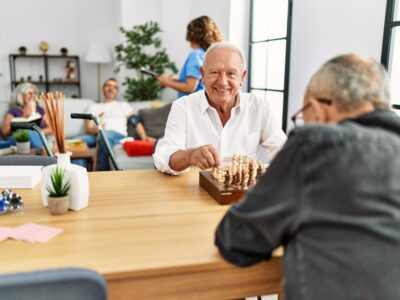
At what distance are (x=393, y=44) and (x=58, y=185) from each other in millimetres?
1977

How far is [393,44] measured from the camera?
2203 millimetres

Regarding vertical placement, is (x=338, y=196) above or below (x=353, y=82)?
below

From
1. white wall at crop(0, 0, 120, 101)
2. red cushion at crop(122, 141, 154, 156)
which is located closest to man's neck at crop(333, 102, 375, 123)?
red cushion at crop(122, 141, 154, 156)

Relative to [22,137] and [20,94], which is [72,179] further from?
[20,94]

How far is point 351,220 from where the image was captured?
688 mm

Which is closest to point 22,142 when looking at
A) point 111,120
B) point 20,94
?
point 20,94

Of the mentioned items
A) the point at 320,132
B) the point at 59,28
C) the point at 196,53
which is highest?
the point at 59,28

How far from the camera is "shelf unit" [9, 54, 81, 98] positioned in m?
5.75

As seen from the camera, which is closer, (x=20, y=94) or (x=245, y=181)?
(x=245, y=181)

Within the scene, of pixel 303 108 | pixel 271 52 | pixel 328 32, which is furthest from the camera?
pixel 271 52

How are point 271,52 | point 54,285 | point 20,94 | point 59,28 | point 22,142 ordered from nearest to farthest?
point 54,285
point 22,142
point 271,52
point 20,94
point 59,28

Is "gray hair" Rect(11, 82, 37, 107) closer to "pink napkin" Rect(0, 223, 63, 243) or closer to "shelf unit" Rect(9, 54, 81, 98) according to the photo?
"shelf unit" Rect(9, 54, 81, 98)

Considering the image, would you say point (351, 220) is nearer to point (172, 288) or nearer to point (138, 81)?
point (172, 288)

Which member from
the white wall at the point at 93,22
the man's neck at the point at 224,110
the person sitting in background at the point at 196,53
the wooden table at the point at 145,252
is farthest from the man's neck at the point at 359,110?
the white wall at the point at 93,22
